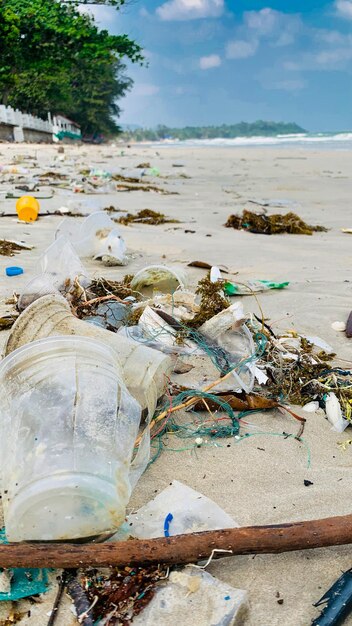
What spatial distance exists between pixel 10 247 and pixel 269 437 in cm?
324

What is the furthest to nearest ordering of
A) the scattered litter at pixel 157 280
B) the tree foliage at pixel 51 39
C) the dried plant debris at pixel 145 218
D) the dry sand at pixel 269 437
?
the tree foliage at pixel 51 39, the dried plant debris at pixel 145 218, the scattered litter at pixel 157 280, the dry sand at pixel 269 437

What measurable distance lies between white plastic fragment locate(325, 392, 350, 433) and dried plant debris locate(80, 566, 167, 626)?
1.03 m

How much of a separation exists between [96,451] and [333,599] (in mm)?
662

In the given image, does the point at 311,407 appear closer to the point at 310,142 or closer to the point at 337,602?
the point at 337,602

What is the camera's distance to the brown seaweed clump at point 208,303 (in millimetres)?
2686

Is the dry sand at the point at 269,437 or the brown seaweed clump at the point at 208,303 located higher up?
the brown seaweed clump at the point at 208,303

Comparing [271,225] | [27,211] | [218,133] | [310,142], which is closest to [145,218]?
[27,211]

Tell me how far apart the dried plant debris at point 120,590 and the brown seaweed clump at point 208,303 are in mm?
1472

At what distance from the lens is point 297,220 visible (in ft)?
20.2

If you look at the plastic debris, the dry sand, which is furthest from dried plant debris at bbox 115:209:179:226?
the plastic debris

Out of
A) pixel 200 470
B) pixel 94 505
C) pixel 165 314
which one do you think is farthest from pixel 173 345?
pixel 94 505

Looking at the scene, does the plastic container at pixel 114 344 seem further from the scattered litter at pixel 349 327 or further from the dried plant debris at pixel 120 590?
the scattered litter at pixel 349 327

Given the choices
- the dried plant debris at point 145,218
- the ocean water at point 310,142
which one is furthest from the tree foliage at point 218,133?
the dried plant debris at point 145,218

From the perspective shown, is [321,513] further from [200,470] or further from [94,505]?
[94,505]
